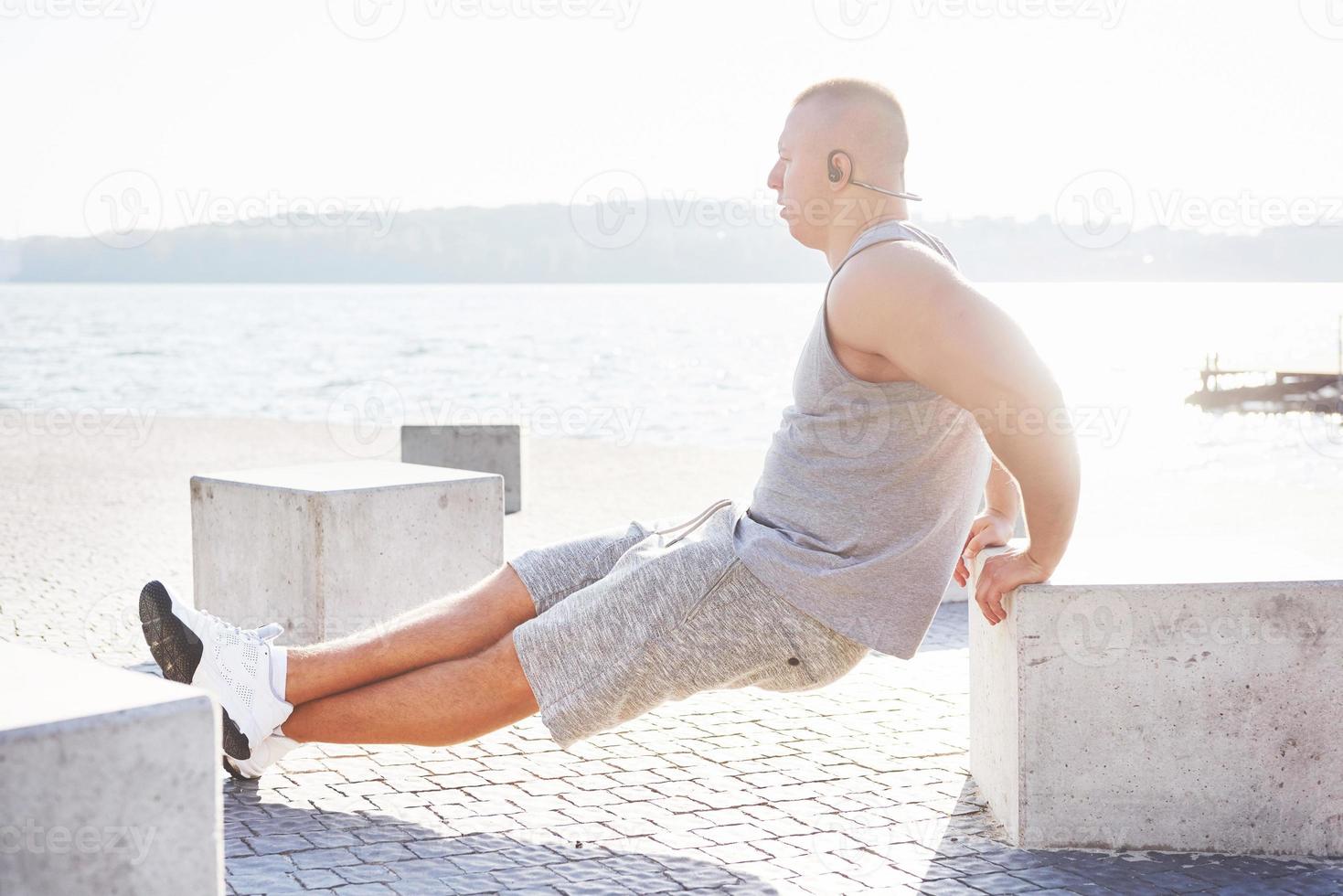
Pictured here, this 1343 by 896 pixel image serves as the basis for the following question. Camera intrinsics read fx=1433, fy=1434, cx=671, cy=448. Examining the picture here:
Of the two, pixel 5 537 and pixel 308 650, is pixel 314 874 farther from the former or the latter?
pixel 5 537

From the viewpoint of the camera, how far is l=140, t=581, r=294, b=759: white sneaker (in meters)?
3.71

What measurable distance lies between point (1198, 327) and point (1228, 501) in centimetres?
15765

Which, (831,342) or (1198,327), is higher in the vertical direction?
(1198,327)

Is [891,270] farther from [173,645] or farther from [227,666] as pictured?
[173,645]

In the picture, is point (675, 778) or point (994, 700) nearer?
point (994, 700)

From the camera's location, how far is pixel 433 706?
145 inches

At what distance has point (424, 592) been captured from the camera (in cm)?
593

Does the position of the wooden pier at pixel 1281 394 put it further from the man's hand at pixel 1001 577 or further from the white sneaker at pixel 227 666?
the white sneaker at pixel 227 666

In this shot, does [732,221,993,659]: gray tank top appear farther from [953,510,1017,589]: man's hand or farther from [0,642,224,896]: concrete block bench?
[0,642,224,896]: concrete block bench

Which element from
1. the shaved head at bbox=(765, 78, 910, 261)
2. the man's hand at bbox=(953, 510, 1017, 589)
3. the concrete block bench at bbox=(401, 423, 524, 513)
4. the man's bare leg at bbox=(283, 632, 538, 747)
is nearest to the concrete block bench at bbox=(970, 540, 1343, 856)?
the man's hand at bbox=(953, 510, 1017, 589)

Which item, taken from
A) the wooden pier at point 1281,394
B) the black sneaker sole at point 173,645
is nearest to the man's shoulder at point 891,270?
the black sneaker sole at point 173,645

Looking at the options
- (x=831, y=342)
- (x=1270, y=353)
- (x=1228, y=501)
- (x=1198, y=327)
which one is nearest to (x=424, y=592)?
(x=831, y=342)

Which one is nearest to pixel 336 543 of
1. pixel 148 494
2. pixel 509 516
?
pixel 509 516

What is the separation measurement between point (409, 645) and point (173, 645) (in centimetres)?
62
